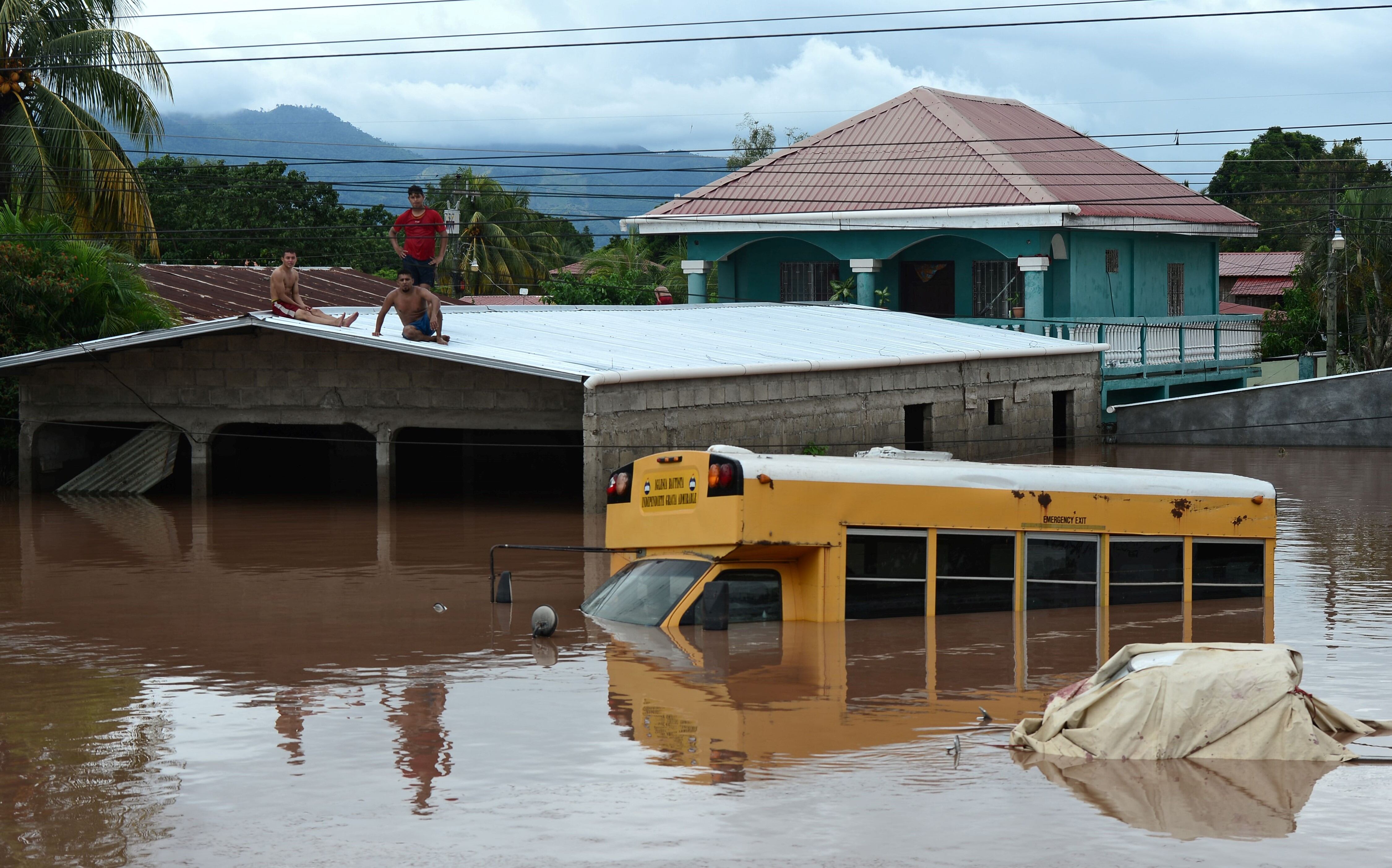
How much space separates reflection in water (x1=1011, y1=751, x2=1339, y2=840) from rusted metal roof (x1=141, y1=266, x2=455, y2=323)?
25.7 meters

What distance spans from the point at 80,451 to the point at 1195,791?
25.1m

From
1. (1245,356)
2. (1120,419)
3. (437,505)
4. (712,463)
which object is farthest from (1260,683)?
(1245,356)

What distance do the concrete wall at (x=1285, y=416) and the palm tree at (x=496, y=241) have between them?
33527 mm

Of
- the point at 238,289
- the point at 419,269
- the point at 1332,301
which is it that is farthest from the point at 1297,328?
the point at 419,269

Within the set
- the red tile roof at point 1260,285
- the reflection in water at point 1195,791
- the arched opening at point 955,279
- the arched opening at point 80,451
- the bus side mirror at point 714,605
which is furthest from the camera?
the red tile roof at point 1260,285

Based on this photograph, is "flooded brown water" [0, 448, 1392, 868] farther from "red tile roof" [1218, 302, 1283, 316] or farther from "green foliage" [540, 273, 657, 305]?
"red tile roof" [1218, 302, 1283, 316]

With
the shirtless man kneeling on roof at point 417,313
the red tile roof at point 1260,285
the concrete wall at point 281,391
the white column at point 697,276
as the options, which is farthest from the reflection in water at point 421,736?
the red tile roof at point 1260,285

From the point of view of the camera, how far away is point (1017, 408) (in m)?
35.0

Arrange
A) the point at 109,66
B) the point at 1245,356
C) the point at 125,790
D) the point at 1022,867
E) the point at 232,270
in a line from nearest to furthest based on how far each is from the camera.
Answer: the point at 1022,867 < the point at 125,790 < the point at 109,66 < the point at 232,270 < the point at 1245,356

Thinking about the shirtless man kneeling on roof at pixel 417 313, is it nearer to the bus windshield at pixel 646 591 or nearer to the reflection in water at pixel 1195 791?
the bus windshield at pixel 646 591

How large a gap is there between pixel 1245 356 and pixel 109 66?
3055 cm

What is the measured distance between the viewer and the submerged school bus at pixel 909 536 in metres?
13.9

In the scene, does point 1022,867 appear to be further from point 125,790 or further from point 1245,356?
point 1245,356

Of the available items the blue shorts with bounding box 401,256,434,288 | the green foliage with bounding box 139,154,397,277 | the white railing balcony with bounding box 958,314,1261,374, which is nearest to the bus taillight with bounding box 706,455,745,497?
the blue shorts with bounding box 401,256,434,288
